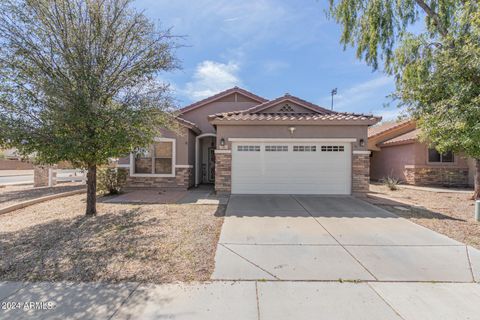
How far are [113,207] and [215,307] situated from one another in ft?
21.3

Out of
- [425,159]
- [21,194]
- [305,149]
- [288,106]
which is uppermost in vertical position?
[288,106]

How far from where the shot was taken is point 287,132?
10594 mm

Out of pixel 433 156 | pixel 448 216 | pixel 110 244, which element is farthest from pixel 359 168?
pixel 110 244

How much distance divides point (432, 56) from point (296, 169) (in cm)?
670

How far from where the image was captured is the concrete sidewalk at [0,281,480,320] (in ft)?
9.43

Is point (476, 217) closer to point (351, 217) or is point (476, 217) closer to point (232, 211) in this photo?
point (351, 217)

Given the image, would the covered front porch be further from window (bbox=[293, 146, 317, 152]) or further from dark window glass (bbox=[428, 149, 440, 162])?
dark window glass (bbox=[428, 149, 440, 162])

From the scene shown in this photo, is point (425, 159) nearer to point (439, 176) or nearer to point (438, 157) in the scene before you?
point (438, 157)

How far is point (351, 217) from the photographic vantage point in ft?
23.6

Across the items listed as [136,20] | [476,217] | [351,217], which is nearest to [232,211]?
[351,217]

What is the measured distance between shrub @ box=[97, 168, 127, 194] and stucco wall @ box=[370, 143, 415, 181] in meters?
17.5

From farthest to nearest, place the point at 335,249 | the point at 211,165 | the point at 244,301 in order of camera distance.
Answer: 1. the point at 211,165
2. the point at 335,249
3. the point at 244,301

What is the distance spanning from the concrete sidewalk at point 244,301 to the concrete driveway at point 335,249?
0.88 feet

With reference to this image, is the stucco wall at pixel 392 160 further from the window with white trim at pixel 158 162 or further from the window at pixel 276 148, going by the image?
the window with white trim at pixel 158 162
